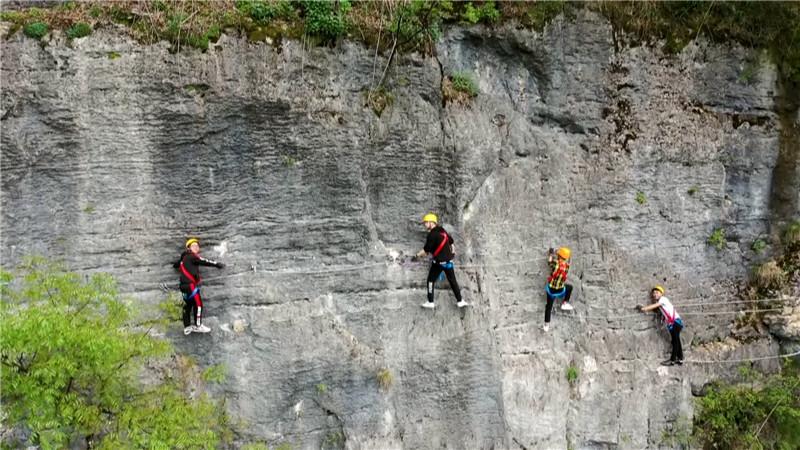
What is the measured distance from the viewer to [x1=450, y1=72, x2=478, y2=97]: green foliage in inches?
396

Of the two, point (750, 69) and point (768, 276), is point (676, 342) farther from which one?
point (750, 69)

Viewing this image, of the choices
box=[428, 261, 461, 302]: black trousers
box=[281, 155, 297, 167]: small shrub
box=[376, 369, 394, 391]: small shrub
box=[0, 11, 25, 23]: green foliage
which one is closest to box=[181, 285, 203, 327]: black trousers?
box=[281, 155, 297, 167]: small shrub

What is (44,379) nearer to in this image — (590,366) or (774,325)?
(590,366)

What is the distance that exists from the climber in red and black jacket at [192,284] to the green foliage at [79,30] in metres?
3.33

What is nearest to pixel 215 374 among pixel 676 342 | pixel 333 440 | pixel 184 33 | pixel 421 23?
pixel 333 440

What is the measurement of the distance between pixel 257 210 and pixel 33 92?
355 cm

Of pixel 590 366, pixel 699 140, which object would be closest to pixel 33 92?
pixel 590 366

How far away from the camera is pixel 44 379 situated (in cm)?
670

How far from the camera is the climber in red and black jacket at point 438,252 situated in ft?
31.5

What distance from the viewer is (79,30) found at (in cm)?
888

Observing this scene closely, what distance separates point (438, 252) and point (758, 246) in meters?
6.06

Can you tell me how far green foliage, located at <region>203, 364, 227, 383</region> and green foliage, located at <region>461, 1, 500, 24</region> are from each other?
670 cm

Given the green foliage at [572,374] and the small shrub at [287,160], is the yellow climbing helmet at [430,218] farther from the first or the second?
the green foliage at [572,374]

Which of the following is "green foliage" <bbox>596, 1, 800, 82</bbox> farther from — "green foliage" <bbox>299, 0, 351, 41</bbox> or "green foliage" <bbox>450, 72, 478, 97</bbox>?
"green foliage" <bbox>299, 0, 351, 41</bbox>
